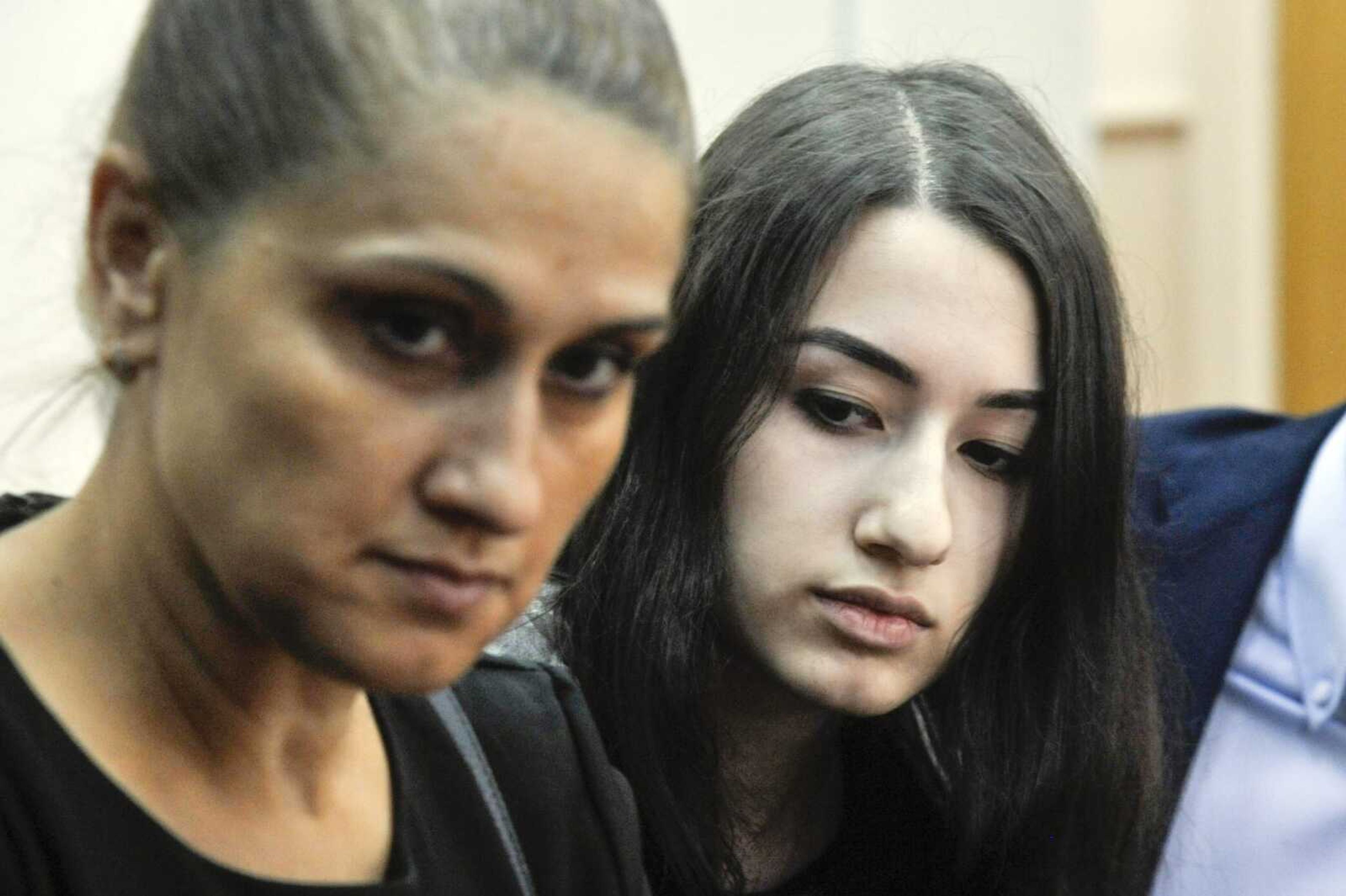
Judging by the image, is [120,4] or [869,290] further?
[120,4]

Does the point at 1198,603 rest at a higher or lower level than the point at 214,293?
lower

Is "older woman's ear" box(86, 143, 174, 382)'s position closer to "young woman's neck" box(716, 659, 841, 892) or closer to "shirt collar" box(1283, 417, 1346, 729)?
"young woman's neck" box(716, 659, 841, 892)

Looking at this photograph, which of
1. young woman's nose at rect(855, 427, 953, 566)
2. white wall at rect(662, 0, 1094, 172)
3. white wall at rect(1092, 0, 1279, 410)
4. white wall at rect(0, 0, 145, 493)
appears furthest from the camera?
white wall at rect(1092, 0, 1279, 410)

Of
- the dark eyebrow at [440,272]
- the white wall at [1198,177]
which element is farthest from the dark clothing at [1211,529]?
the white wall at [1198,177]

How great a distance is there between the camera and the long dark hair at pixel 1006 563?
143 centimetres

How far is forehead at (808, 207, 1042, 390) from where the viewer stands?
1.38 metres

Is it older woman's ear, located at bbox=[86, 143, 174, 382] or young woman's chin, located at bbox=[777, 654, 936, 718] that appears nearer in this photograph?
older woman's ear, located at bbox=[86, 143, 174, 382]

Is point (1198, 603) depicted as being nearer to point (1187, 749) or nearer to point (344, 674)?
point (1187, 749)

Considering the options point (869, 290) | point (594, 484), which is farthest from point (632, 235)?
point (869, 290)

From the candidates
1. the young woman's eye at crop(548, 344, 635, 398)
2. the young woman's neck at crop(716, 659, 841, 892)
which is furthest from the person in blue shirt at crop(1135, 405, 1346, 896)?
the young woman's eye at crop(548, 344, 635, 398)

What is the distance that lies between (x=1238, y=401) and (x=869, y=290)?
156 inches

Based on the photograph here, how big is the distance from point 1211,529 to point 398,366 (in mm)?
1253

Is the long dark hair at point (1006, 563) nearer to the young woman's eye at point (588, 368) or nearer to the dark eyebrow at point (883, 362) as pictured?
the dark eyebrow at point (883, 362)

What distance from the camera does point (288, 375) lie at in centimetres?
80
